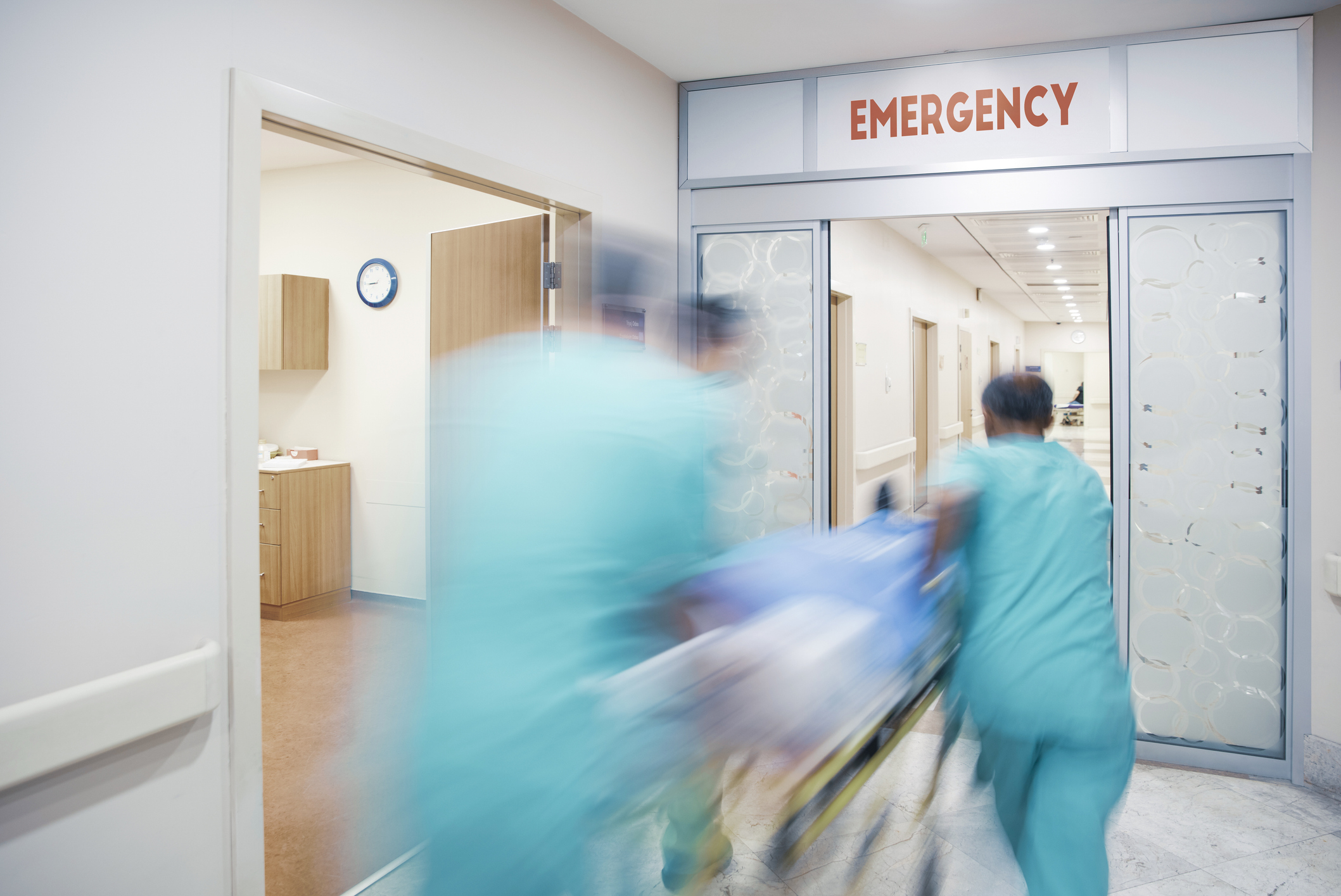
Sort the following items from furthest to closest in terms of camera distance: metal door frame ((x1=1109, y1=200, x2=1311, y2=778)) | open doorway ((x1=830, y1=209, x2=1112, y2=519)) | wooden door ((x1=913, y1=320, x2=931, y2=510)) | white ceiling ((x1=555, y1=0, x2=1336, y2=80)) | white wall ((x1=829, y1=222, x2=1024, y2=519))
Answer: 1. wooden door ((x1=913, y1=320, x2=931, y2=510))
2. open doorway ((x1=830, y1=209, x2=1112, y2=519))
3. white wall ((x1=829, y1=222, x2=1024, y2=519))
4. metal door frame ((x1=1109, y1=200, x2=1311, y2=778))
5. white ceiling ((x1=555, y1=0, x2=1336, y2=80))

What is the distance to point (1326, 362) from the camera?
301cm

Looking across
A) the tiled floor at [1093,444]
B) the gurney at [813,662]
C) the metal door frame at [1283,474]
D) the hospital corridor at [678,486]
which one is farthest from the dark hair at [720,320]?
the tiled floor at [1093,444]

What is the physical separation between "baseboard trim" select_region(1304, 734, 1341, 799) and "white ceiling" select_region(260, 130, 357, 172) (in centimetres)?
588

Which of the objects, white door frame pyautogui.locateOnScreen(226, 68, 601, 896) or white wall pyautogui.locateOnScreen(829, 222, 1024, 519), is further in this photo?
white wall pyautogui.locateOnScreen(829, 222, 1024, 519)

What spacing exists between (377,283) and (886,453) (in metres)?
4.54

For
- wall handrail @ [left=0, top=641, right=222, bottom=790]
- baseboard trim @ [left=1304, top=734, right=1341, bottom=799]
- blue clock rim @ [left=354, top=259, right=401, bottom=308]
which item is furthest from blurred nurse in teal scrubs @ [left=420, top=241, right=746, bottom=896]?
blue clock rim @ [left=354, top=259, right=401, bottom=308]

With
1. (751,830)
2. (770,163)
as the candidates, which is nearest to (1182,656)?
(751,830)

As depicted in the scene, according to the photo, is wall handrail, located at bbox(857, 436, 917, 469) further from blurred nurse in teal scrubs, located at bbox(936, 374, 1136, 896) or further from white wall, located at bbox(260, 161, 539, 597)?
blurred nurse in teal scrubs, located at bbox(936, 374, 1136, 896)

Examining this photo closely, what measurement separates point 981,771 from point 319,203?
18.6 ft

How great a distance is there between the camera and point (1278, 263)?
3.08 metres

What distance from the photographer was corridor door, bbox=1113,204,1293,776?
3.11 meters

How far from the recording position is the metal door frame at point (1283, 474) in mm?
3055

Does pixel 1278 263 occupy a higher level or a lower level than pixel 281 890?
higher

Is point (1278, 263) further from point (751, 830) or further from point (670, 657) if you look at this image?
point (670, 657)
